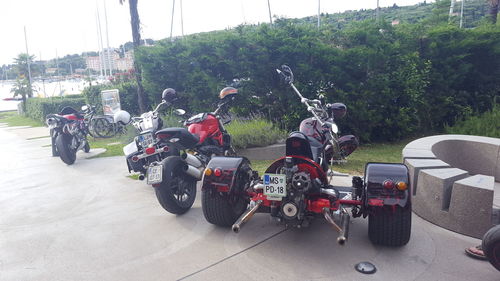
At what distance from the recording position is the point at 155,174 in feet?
14.9

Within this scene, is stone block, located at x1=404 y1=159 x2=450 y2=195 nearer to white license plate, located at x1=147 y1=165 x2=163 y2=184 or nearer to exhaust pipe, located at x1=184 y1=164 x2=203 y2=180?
exhaust pipe, located at x1=184 y1=164 x2=203 y2=180

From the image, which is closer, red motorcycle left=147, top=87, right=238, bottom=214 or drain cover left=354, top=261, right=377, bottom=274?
drain cover left=354, top=261, right=377, bottom=274

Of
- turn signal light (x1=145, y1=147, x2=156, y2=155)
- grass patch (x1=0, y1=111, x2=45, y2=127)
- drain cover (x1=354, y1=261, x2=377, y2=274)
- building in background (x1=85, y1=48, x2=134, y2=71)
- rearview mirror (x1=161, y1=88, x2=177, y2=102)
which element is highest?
building in background (x1=85, y1=48, x2=134, y2=71)

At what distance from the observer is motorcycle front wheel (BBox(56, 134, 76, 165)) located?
817 centimetres

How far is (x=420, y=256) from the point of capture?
3.56 m

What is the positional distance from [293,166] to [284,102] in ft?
17.8

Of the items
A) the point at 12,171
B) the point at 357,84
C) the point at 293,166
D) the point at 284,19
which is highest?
the point at 284,19

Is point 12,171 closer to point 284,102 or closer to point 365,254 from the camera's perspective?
point 284,102

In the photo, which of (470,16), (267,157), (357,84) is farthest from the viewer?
(470,16)

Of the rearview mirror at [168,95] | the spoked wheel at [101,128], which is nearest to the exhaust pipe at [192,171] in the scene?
the rearview mirror at [168,95]

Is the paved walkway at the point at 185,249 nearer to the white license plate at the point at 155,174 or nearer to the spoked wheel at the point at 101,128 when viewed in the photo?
the white license plate at the point at 155,174

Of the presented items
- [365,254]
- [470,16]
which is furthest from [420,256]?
[470,16]

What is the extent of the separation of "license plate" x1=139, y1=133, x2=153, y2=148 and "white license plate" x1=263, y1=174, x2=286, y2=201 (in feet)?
8.68

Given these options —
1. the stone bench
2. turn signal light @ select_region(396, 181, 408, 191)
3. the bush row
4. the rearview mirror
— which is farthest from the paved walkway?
the bush row
